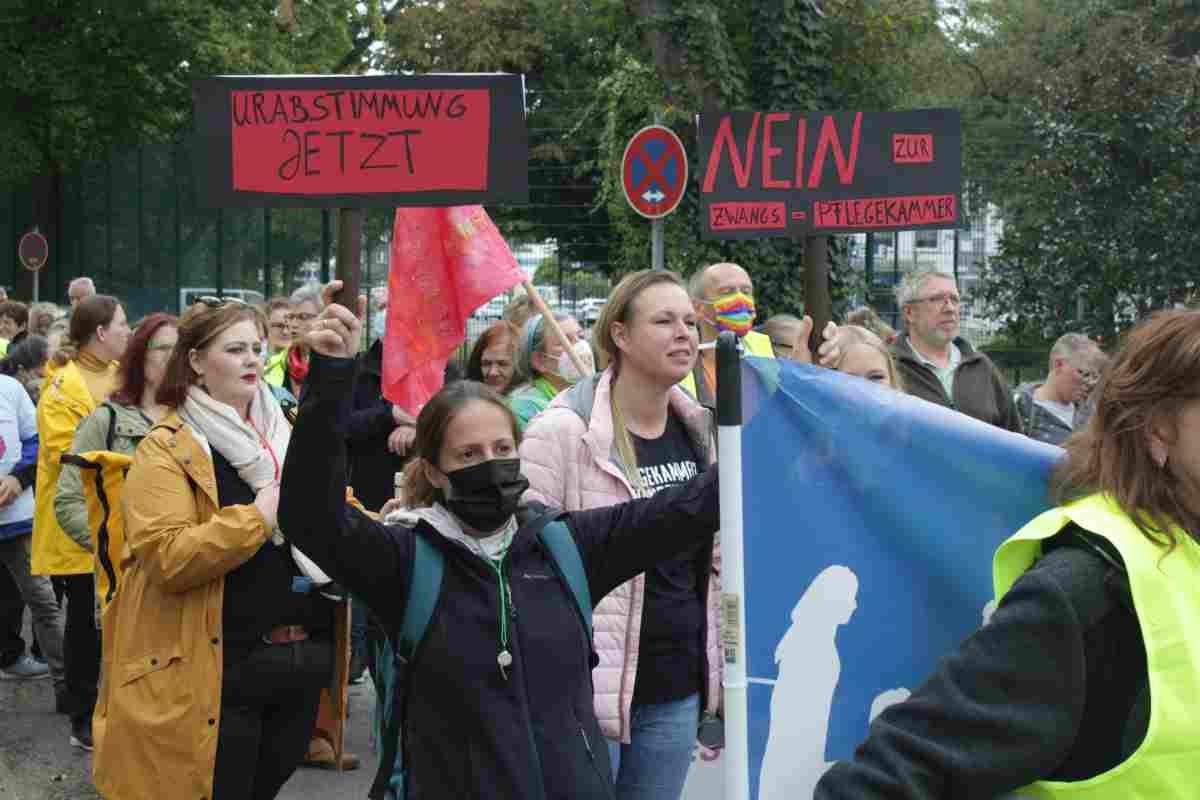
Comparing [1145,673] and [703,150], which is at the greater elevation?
[703,150]

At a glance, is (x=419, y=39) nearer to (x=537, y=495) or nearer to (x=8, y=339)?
(x=8, y=339)

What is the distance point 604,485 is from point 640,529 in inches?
27.2

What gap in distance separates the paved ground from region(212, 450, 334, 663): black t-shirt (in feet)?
7.44

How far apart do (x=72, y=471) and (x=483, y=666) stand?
402 centimetres

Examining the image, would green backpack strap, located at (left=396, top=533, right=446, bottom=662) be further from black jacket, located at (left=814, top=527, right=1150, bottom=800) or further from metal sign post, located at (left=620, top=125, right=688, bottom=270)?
metal sign post, located at (left=620, top=125, right=688, bottom=270)

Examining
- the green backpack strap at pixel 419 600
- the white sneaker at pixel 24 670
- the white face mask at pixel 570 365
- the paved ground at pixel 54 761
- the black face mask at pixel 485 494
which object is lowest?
the paved ground at pixel 54 761

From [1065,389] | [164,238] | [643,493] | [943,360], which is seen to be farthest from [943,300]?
[164,238]

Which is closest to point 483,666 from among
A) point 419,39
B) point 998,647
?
point 998,647

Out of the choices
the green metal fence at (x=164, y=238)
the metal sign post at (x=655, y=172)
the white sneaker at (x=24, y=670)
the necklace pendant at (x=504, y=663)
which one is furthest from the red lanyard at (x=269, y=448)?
the green metal fence at (x=164, y=238)

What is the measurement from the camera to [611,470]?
13.2 feet

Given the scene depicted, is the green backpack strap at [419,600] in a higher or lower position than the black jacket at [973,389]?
lower

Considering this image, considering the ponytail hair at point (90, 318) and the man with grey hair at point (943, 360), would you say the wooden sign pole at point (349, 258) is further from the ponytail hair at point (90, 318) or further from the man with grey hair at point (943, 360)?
the ponytail hair at point (90, 318)

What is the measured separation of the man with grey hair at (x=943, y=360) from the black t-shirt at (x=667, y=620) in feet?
8.58

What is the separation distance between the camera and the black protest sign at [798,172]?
7.43 metres
